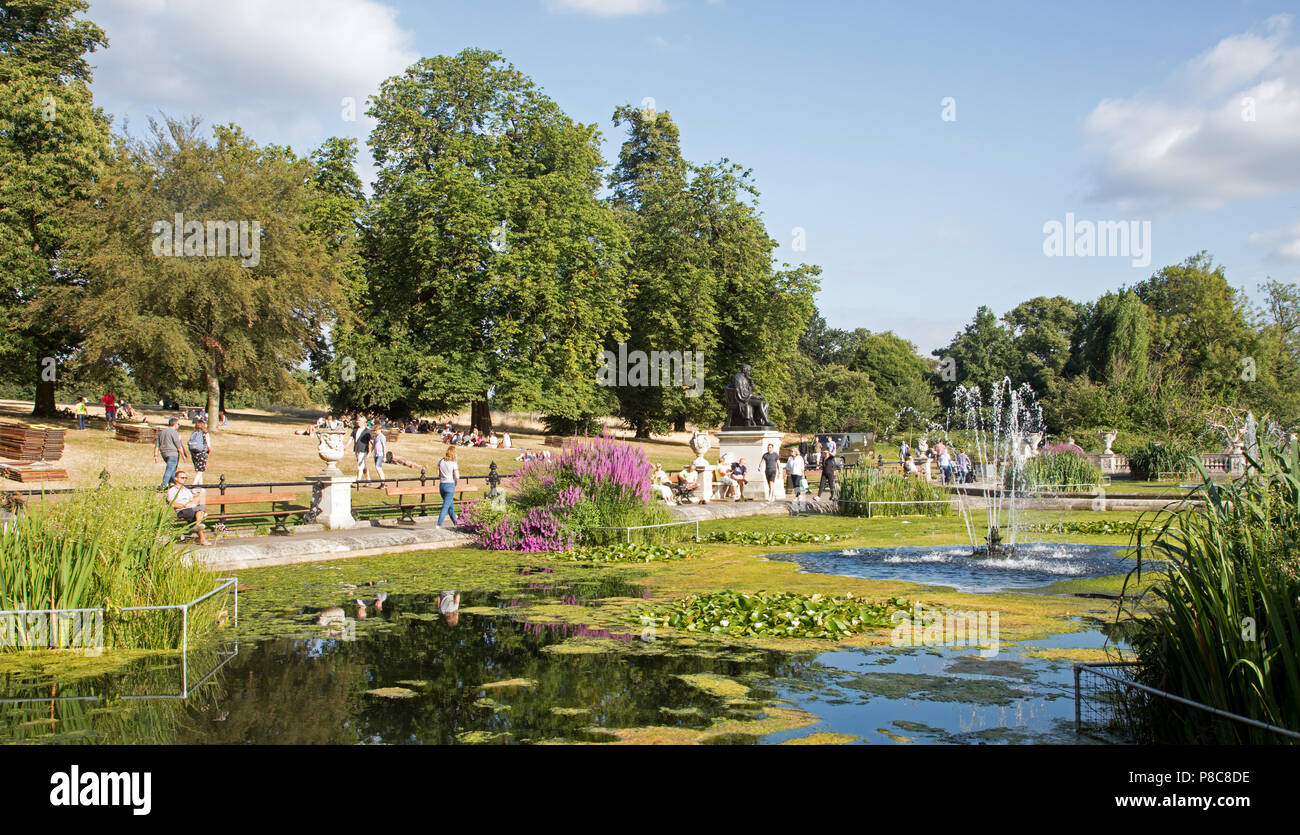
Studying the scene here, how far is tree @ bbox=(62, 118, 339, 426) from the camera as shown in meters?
30.9

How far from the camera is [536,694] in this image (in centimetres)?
605

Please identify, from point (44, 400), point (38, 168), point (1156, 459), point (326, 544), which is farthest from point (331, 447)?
point (1156, 459)

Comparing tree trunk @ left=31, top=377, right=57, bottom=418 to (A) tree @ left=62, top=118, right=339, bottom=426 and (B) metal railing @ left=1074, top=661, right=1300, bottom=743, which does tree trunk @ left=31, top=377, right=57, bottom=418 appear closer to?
(A) tree @ left=62, top=118, right=339, bottom=426

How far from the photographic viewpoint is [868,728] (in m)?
5.34

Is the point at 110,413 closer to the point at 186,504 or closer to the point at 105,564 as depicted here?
the point at 186,504

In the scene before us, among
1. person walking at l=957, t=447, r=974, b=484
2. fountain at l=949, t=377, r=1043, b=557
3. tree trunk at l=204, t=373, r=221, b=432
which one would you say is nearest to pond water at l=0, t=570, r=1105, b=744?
fountain at l=949, t=377, r=1043, b=557

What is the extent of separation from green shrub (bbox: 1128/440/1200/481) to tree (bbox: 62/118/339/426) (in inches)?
1177

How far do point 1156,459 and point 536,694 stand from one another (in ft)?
107

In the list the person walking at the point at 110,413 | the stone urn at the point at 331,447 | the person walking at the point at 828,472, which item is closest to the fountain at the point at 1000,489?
the person walking at the point at 828,472

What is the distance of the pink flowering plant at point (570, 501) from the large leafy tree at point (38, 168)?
24304 millimetres

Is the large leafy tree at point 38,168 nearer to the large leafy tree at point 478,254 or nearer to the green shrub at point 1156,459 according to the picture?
the large leafy tree at point 478,254
